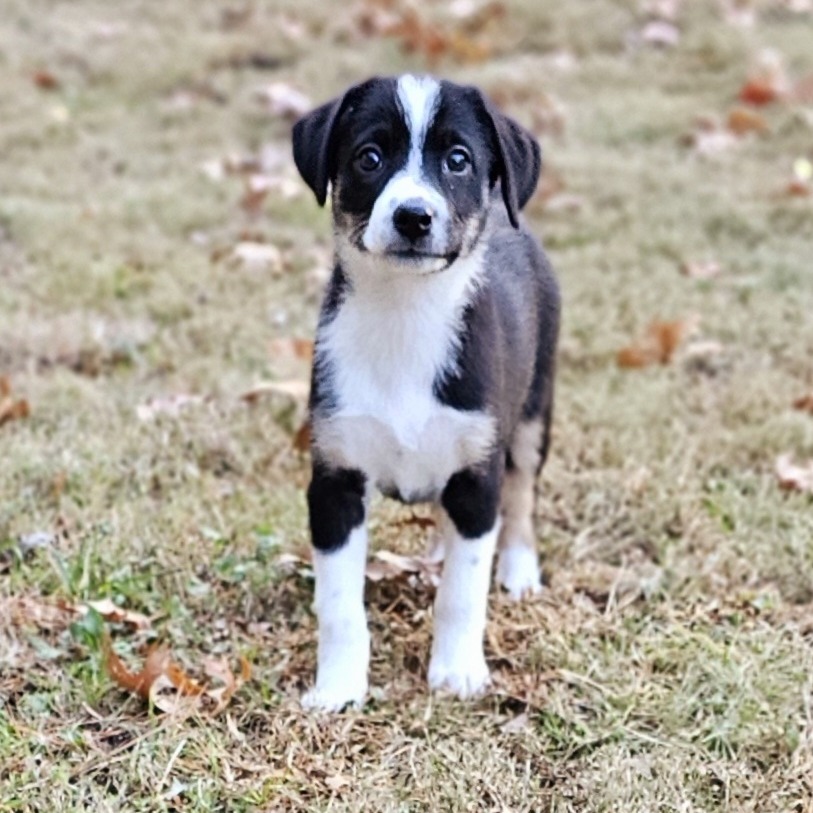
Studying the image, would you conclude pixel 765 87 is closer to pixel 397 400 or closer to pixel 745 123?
pixel 745 123

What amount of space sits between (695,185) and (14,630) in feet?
16.6

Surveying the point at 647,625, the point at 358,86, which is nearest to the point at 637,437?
the point at 647,625

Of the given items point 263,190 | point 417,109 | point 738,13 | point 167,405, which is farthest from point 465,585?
point 738,13

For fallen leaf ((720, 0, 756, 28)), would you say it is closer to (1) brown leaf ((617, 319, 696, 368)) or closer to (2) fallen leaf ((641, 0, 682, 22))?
(2) fallen leaf ((641, 0, 682, 22))

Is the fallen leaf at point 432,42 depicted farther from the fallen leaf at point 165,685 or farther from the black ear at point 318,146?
the fallen leaf at point 165,685

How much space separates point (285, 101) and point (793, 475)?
4.95 metres

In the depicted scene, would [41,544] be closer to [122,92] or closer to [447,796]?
[447,796]

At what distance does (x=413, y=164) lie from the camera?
10.1ft

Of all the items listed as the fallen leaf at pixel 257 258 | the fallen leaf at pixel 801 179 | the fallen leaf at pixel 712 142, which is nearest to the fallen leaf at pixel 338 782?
the fallen leaf at pixel 257 258

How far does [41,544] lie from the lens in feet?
12.8

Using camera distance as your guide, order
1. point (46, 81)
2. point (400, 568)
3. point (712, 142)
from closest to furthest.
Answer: point (400, 568) < point (712, 142) < point (46, 81)

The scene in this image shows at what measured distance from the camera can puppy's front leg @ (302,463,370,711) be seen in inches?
132

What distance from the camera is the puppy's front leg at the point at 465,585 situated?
3373 millimetres

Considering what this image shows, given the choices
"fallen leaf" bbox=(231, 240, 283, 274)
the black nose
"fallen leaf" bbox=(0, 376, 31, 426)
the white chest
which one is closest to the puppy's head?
the black nose
